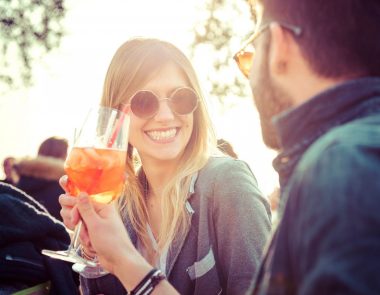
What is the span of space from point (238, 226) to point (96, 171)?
816 mm

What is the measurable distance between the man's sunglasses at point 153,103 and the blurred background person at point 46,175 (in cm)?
254

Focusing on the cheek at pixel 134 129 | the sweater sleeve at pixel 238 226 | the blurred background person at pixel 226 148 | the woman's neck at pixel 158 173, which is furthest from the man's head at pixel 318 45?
the blurred background person at pixel 226 148

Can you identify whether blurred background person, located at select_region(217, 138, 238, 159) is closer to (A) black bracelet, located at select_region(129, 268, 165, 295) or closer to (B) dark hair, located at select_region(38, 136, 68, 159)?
(A) black bracelet, located at select_region(129, 268, 165, 295)

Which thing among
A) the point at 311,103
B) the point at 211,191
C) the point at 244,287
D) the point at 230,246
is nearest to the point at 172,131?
the point at 211,191

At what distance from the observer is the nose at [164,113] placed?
3.36 metres

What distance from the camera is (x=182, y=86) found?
347 cm

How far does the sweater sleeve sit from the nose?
0.51 m

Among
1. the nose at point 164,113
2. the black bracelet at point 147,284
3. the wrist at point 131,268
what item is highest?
the nose at point 164,113

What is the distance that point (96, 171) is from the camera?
253cm

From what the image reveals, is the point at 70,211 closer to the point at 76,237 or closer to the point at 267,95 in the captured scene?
the point at 76,237

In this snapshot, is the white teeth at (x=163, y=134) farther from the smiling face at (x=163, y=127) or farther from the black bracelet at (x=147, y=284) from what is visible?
the black bracelet at (x=147, y=284)

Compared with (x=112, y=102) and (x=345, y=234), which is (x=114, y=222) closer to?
(x=112, y=102)

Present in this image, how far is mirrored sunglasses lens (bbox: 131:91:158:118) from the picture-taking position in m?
3.35

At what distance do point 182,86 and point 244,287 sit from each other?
4.48 feet
